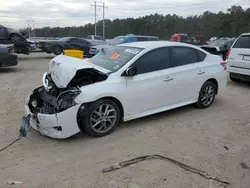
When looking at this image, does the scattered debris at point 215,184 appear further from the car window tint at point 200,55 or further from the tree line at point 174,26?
the tree line at point 174,26

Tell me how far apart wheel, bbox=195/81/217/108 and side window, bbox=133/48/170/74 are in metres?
1.21

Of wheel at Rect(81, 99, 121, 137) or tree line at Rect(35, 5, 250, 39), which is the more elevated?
tree line at Rect(35, 5, 250, 39)

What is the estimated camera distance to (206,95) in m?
6.18

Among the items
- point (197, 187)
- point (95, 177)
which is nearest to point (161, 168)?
point (197, 187)

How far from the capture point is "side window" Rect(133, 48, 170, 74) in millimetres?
5043

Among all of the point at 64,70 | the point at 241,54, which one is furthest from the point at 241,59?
the point at 64,70

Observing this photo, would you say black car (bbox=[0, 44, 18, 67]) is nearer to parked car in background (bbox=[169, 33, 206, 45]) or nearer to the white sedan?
the white sedan

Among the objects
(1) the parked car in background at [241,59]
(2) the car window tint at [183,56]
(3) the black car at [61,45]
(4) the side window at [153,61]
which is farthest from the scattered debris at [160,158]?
(3) the black car at [61,45]

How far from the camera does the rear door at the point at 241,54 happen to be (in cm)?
820

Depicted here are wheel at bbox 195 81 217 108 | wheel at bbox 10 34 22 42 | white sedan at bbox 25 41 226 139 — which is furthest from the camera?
wheel at bbox 10 34 22 42

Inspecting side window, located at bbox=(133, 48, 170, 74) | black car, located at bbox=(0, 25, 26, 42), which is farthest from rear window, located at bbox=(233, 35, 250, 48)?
black car, located at bbox=(0, 25, 26, 42)

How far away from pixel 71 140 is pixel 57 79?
1.06 m

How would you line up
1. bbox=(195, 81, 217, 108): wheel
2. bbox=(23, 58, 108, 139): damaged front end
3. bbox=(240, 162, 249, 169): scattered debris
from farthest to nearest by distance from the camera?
bbox=(195, 81, 217, 108): wheel
bbox=(23, 58, 108, 139): damaged front end
bbox=(240, 162, 249, 169): scattered debris

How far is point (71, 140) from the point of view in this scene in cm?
441
